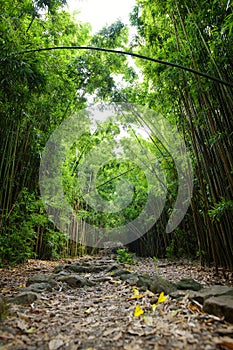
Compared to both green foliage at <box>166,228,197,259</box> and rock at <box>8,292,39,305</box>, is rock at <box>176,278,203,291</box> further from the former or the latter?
green foliage at <box>166,228,197,259</box>

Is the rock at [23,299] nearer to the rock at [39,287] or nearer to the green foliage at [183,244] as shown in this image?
the rock at [39,287]

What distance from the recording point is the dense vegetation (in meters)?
2.00

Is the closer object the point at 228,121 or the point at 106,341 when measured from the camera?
the point at 106,341

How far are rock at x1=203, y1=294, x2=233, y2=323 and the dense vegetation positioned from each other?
849 mm

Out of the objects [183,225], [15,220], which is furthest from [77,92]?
[183,225]

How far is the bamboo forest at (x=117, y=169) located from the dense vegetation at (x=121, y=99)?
0.02m

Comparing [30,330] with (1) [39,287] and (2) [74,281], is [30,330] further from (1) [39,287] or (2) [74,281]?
(2) [74,281]

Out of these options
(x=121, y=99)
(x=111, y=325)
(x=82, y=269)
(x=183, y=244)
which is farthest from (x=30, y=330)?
(x=121, y=99)

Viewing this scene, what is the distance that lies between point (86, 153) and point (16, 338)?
4811mm

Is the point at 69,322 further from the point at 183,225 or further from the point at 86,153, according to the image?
the point at 86,153

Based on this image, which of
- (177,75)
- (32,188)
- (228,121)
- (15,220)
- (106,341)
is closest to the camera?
(106,341)

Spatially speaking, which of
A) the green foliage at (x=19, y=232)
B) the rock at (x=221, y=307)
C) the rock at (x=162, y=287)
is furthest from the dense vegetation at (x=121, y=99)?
the rock at (x=221, y=307)

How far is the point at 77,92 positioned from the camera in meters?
4.52

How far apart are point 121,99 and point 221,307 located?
389cm
